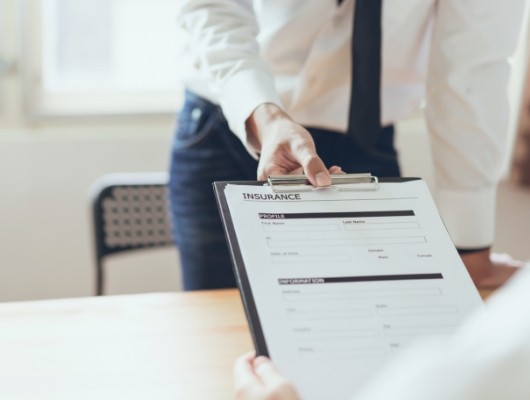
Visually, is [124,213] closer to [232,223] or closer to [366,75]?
[366,75]

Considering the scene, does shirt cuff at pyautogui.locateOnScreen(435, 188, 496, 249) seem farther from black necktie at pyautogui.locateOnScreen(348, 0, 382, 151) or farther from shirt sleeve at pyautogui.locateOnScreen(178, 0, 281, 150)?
shirt sleeve at pyautogui.locateOnScreen(178, 0, 281, 150)

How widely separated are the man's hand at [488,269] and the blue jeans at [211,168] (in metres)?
0.23

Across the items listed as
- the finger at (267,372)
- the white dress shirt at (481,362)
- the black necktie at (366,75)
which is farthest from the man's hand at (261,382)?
the black necktie at (366,75)

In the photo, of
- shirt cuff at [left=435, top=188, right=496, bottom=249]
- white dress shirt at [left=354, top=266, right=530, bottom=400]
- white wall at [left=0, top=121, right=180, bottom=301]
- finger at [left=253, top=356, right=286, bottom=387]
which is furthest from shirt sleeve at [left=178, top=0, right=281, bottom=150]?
white wall at [left=0, top=121, right=180, bottom=301]

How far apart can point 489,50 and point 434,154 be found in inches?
7.7

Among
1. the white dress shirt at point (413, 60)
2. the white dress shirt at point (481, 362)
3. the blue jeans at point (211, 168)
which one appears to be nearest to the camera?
the white dress shirt at point (481, 362)

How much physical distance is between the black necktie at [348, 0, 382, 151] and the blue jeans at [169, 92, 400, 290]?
0.09 metres

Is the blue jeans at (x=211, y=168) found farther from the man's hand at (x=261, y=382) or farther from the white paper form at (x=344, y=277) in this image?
the man's hand at (x=261, y=382)

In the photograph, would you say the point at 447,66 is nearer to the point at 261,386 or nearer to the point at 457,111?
the point at 457,111

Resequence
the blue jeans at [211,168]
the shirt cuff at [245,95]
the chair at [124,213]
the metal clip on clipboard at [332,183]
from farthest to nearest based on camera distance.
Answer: the chair at [124,213] < the blue jeans at [211,168] < the shirt cuff at [245,95] < the metal clip on clipboard at [332,183]

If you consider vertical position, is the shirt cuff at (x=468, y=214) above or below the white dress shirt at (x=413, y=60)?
below

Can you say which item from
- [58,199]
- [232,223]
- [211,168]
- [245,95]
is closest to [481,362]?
[232,223]

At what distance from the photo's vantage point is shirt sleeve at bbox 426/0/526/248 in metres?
1.26

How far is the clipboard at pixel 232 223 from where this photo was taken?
78cm
